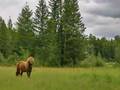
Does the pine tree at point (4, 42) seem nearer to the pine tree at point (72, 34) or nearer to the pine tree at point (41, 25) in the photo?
the pine tree at point (41, 25)

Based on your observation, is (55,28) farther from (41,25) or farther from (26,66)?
(26,66)

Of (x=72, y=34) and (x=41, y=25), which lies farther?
(x=41, y=25)

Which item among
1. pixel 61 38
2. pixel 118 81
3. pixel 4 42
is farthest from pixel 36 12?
pixel 118 81

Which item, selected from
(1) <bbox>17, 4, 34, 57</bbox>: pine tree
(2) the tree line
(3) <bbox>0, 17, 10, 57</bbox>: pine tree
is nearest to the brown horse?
(2) the tree line

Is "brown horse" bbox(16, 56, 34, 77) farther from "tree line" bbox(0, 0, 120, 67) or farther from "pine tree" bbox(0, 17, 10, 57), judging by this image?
"pine tree" bbox(0, 17, 10, 57)

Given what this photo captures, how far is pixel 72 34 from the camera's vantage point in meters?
62.5

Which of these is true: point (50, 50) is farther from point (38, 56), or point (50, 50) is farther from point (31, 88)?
point (31, 88)

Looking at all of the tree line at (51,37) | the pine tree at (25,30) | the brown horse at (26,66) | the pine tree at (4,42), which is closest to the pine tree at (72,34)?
the tree line at (51,37)

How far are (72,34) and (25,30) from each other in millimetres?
19532

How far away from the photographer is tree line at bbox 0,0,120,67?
201 ft

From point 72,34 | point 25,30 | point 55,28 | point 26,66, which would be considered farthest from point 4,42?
point 26,66

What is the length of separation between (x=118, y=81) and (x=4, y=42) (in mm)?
65882

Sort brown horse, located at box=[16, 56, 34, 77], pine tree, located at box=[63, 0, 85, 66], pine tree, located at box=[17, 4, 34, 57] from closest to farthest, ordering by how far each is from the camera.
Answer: brown horse, located at box=[16, 56, 34, 77] < pine tree, located at box=[63, 0, 85, 66] < pine tree, located at box=[17, 4, 34, 57]

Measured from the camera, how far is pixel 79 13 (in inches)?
2564
